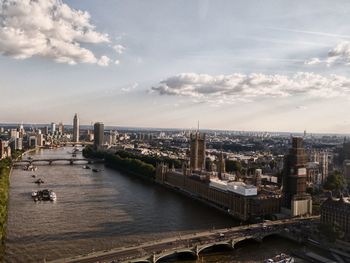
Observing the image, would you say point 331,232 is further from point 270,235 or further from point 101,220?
point 101,220

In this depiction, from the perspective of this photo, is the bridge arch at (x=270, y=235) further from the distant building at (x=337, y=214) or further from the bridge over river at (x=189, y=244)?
the distant building at (x=337, y=214)

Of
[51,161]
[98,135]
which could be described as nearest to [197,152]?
[51,161]

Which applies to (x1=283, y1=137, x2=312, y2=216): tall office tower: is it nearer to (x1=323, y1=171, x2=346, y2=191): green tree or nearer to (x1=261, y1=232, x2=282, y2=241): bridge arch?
(x1=261, y1=232, x2=282, y2=241): bridge arch

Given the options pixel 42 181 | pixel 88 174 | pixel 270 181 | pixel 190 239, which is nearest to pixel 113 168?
pixel 88 174

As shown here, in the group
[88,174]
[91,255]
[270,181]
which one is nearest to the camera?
[91,255]

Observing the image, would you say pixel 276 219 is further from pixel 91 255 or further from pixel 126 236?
pixel 91 255

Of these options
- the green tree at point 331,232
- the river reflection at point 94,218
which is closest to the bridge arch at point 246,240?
the river reflection at point 94,218

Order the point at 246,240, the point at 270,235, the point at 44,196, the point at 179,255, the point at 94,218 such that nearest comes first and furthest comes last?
the point at 179,255 → the point at 246,240 → the point at 270,235 → the point at 94,218 → the point at 44,196
